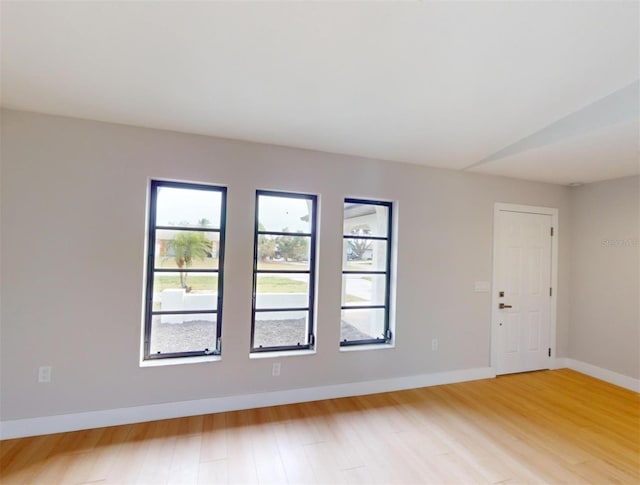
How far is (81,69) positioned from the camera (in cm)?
192

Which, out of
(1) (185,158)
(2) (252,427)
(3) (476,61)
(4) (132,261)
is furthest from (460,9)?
(2) (252,427)

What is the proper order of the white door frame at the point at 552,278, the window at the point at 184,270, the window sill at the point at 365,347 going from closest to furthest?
1. the window at the point at 184,270
2. the window sill at the point at 365,347
3. the white door frame at the point at 552,278

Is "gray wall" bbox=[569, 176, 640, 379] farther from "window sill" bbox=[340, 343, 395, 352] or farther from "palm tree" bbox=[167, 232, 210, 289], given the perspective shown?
"palm tree" bbox=[167, 232, 210, 289]

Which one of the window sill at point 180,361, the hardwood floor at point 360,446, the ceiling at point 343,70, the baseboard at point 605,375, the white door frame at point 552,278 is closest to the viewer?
the ceiling at point 343,70

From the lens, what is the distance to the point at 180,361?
2682 millimetres

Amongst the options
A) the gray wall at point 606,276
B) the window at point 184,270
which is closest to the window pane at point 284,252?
the window at point 184,270

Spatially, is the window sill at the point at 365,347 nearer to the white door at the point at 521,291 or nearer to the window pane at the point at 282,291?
the window pane at the point at 282,291

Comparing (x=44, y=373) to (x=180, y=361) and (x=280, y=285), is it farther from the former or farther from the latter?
(x=280, y=285)

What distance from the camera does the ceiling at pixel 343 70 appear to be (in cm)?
163

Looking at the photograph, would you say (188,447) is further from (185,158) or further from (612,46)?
(612,46)

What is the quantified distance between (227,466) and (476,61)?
319 centimetres

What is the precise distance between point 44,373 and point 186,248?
1.40 m

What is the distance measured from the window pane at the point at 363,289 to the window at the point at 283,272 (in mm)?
399

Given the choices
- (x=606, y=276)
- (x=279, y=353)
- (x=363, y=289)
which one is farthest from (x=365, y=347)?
(x=606, y=276)
